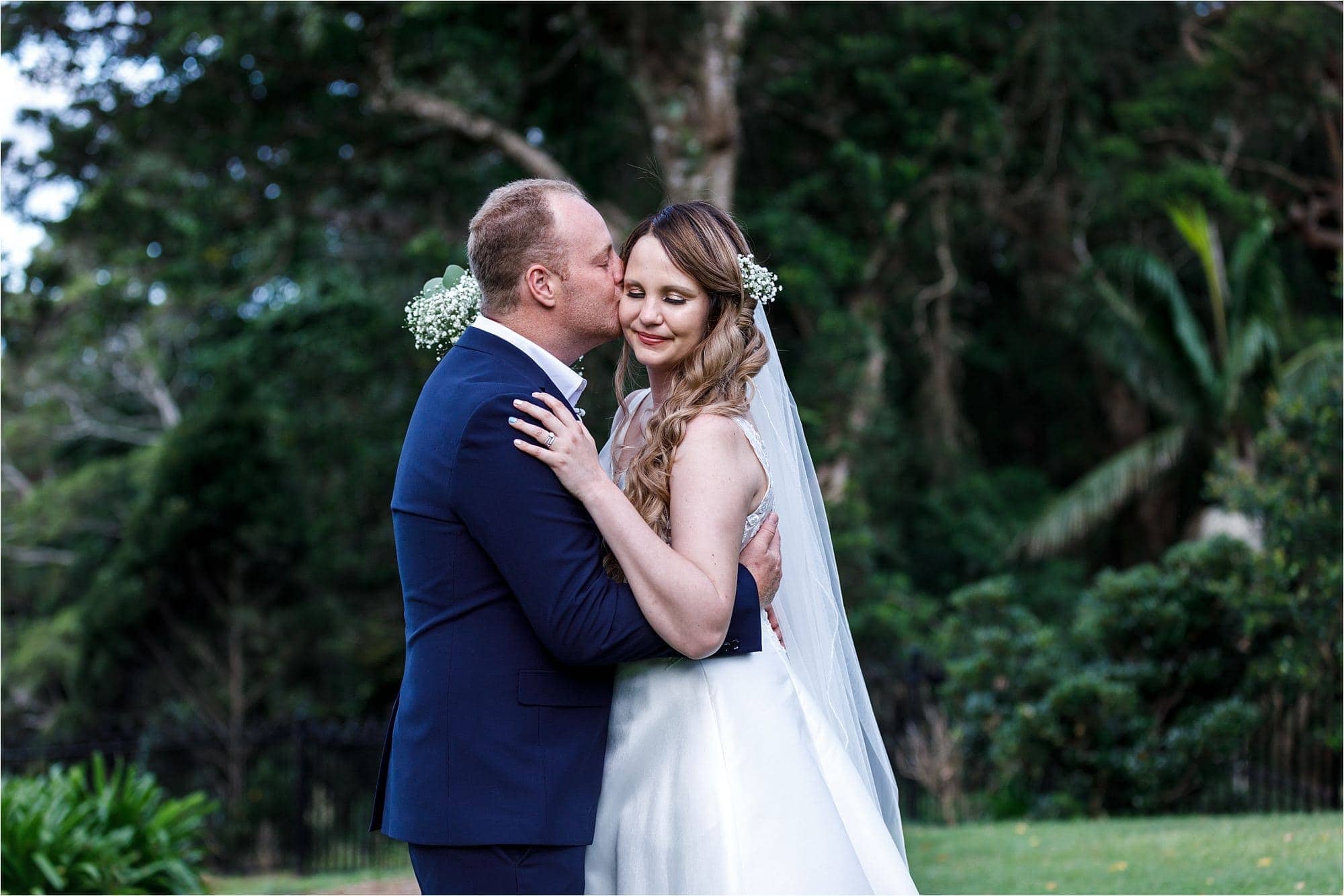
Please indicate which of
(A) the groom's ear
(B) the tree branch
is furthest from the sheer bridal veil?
(B) the tree branch

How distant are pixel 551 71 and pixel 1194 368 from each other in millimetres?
9061

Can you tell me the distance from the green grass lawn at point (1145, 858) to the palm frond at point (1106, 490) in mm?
8622

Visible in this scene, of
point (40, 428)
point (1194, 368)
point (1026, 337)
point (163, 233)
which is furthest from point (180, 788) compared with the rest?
point (1026, 337)

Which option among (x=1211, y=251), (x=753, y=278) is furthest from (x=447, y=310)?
(x=1211, y=251)

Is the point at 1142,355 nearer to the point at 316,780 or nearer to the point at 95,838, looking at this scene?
the point at 316,780

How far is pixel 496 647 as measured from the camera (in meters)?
2.82

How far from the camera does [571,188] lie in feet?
10.5

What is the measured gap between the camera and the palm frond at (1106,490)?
1714 cm

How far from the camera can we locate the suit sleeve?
8.93 ft

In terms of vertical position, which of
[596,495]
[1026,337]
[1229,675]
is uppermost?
[1026,337]

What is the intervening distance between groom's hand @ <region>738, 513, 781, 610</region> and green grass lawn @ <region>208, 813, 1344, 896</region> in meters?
4.19

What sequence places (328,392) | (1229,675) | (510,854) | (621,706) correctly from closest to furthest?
(510,854) < (621,706) < (1229,675) < (328,392)

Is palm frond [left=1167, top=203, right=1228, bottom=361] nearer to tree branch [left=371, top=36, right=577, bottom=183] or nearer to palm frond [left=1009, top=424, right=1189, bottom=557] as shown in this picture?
palm frond [left=1009, top=424, right=1189, bottom=557]

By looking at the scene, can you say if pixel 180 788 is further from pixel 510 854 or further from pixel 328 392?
pixel 510 854
